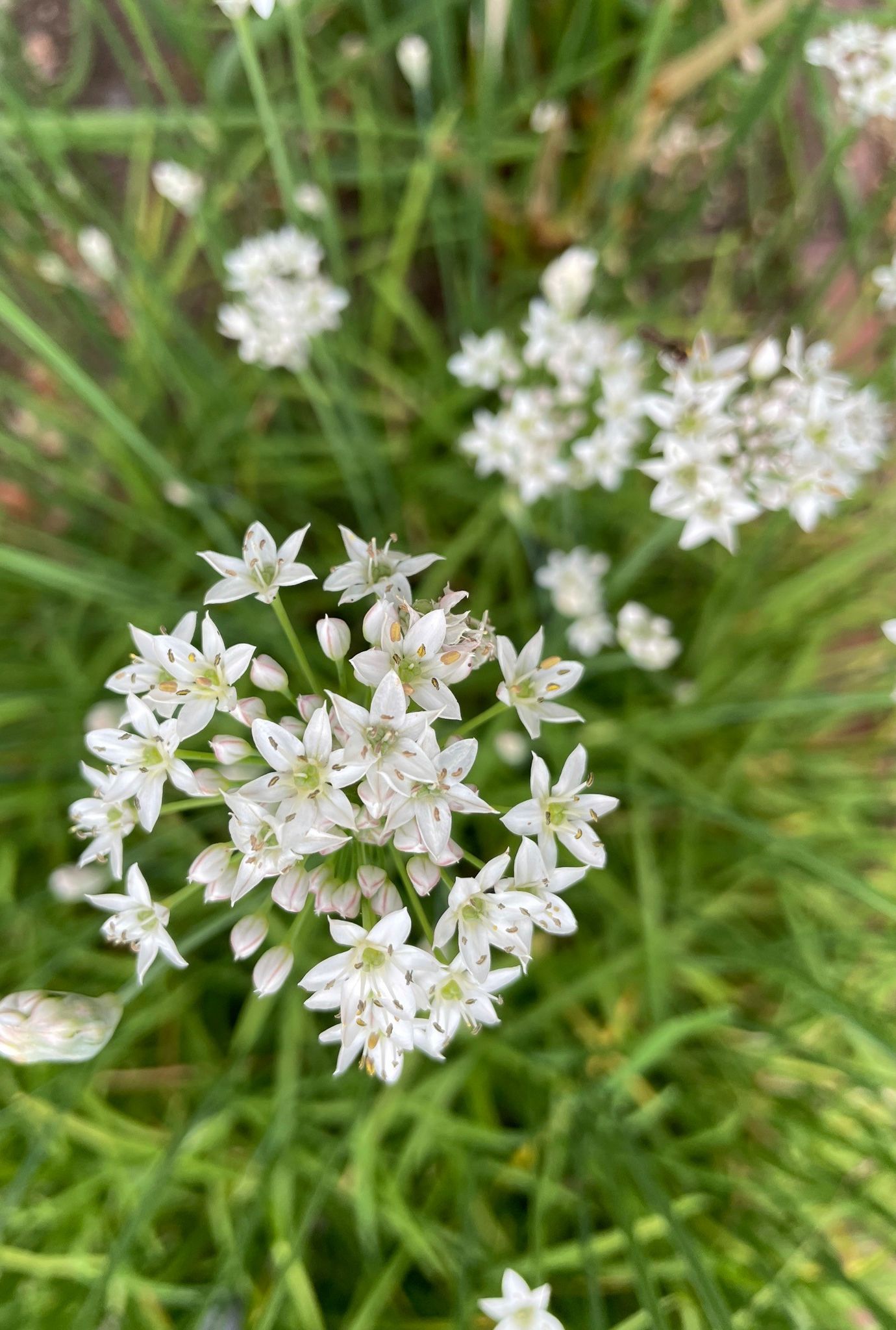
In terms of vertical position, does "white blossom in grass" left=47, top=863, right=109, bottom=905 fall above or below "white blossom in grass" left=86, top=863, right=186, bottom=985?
above

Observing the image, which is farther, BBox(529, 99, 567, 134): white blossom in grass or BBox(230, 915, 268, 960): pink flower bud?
BBox(529, 99, 567, 134): white blossom in grass

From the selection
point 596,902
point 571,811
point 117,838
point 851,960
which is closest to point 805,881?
point 851,960

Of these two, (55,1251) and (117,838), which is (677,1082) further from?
(117,838)

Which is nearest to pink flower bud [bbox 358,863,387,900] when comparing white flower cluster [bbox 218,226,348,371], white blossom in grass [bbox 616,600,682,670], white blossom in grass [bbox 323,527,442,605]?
white blossom in grass [bbox 323,527,442,605]

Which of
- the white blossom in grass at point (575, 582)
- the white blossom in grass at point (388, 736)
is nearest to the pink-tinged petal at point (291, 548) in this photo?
the white blossom in grass at point (388, 736)

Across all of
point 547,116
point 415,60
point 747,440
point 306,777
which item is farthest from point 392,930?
point 547,116

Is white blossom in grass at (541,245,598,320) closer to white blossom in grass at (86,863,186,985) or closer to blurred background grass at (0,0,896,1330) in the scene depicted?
blurred background grass at (0,0,896,1330)

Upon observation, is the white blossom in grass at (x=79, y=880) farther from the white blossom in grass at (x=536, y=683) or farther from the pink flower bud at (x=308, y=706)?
the white blossom in grass at (x=536, y=683)
